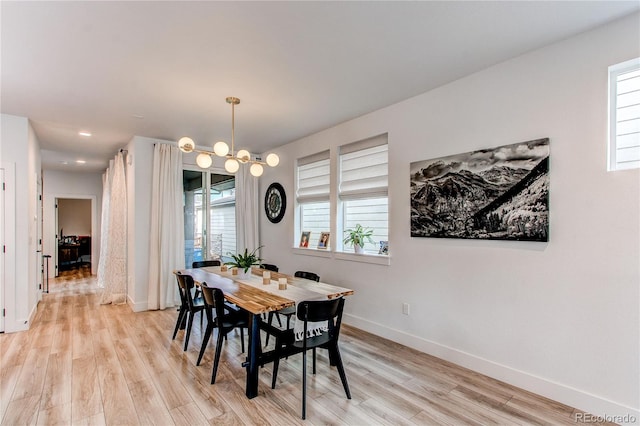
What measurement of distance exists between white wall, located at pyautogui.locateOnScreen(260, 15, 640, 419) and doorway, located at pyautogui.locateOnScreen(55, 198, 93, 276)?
31.3ft

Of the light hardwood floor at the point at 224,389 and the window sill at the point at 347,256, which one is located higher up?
the window sill at the point at 347,256

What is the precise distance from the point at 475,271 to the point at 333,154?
2431mm

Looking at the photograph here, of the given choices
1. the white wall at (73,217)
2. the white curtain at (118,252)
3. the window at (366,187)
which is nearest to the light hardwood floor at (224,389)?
the window at (366,187)

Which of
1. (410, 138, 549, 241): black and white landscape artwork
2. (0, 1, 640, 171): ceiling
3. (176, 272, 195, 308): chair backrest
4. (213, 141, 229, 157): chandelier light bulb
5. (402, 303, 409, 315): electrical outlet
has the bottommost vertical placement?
(402, 303, 409, 315): electrical outlet

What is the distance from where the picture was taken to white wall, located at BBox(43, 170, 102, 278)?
770 centimetres

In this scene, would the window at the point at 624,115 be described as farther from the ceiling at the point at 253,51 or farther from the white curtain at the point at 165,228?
the white curtain at the point at 165,228

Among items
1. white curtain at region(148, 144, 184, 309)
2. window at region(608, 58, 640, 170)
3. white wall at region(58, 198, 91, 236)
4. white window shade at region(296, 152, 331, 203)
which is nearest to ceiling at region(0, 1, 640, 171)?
window at region(608, 58, 640, 170)

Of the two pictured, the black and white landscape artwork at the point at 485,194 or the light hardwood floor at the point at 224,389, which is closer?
the light hardwood floor at the point at 224,389

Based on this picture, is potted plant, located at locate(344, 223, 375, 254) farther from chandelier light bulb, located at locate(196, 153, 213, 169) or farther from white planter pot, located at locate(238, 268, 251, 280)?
chandelier light bulb, located at locate(196, 153, 213, 169)

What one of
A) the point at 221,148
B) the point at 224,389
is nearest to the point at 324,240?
the point at 221,148

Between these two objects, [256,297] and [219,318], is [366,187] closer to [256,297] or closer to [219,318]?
[256,297]

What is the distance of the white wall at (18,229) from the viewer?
383cm

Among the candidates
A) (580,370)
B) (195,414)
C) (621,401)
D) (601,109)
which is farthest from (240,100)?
(621,401)

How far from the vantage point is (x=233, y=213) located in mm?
5824
